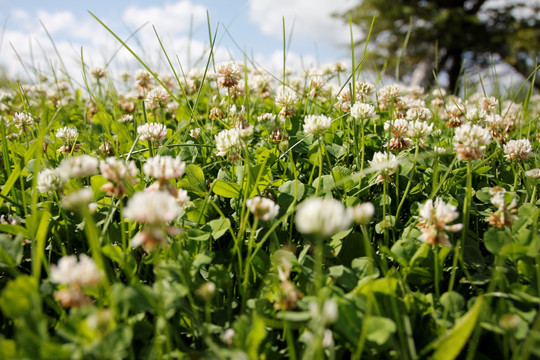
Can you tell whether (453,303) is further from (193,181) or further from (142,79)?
(142,79)

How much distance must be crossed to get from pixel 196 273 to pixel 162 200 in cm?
25

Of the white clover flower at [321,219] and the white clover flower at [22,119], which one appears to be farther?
the white clover flower at [22,119]

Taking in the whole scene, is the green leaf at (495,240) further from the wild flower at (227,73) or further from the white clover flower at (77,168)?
the wild flower at (227,73)

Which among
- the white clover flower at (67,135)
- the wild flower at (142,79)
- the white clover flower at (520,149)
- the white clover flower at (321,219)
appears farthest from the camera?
the wild flower at (142,79)

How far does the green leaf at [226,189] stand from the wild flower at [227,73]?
54 centimetres

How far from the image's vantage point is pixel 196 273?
0.85m

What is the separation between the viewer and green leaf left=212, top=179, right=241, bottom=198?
1140 millimetres

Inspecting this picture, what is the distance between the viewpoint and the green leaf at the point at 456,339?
67 cm

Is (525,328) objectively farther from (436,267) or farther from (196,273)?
(196,273)

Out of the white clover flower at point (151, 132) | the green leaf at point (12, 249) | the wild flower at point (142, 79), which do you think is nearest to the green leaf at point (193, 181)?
the white clover flower at point (151, 132)

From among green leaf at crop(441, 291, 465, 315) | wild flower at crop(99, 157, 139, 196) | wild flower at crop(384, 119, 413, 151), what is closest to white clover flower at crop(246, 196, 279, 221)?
wild flower at crop(99, 157, 139, 196)

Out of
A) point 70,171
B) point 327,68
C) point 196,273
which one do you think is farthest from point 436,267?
point 327,68

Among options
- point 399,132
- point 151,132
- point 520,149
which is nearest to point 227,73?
point 151,132

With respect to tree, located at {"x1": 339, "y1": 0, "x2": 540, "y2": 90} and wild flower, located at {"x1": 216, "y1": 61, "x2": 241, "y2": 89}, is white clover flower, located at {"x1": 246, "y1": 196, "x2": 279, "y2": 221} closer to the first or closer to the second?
wild flower, located at {"x1": 216, "y1": 61, "x2": 241, "y2": 89}
